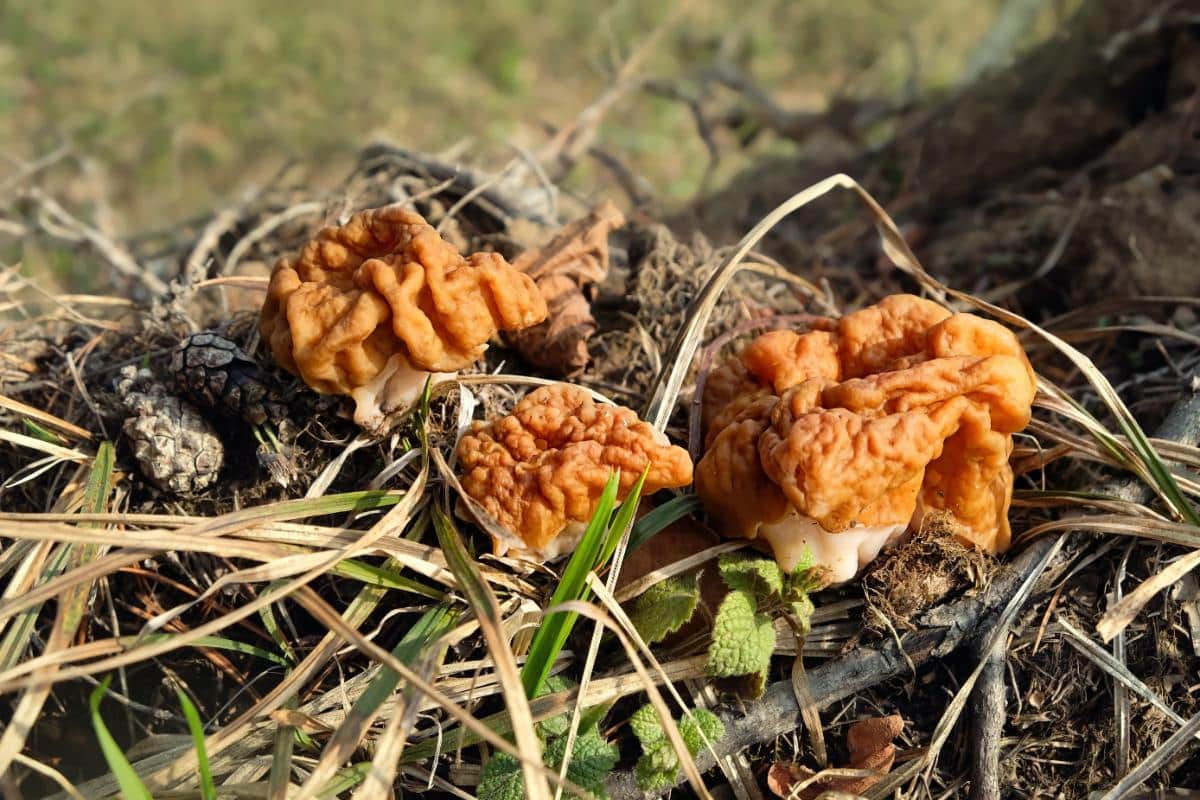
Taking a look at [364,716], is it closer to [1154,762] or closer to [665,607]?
[665,607]

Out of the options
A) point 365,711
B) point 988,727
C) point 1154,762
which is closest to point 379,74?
point 365,711

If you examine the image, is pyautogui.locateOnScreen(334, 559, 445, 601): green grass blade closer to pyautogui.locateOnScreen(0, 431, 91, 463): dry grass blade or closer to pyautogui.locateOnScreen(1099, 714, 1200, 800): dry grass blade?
pyautogui.locateOnScreen(0, 431, 91, 463): dry grass blade

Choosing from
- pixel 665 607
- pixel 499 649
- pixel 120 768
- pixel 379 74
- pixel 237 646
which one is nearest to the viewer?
pixel 120 768

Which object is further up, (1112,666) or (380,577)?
(380,577)

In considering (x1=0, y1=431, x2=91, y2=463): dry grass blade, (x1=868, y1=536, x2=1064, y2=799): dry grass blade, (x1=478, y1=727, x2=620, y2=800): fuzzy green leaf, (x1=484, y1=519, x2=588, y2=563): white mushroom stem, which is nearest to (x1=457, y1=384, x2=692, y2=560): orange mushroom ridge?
(x1=484, y1=519, x2=588, y2=563): white mushroom stem

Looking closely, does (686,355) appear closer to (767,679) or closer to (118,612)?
(767,679)

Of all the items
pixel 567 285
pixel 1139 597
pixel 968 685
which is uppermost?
pixel 567 285
